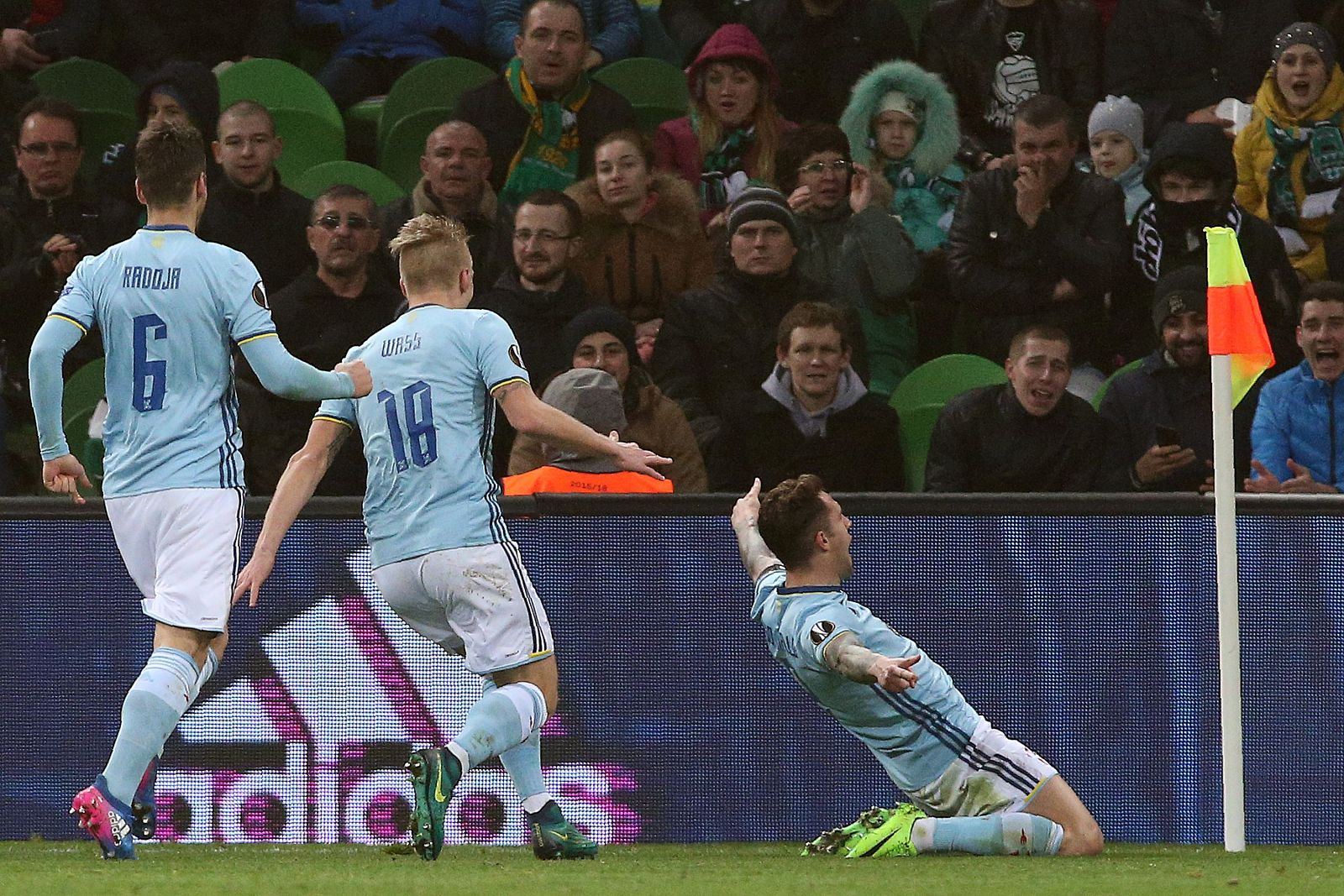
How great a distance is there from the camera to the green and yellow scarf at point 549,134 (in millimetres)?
9484

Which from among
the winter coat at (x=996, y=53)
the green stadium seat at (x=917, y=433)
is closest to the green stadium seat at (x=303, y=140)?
the winter coat at (x=996, y=53)

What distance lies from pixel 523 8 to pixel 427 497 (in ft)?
19.0

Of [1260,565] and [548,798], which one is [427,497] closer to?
[548,798]

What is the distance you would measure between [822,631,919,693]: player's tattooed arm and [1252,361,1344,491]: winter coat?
2.76 metres

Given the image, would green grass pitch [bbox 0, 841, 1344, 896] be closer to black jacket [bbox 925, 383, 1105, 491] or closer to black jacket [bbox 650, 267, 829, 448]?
black jacket [bbox 925, 383, 1105, 491]

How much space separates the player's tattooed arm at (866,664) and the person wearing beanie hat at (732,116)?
166 inches

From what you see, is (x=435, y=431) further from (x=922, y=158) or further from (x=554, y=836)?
(x=922, y=158)

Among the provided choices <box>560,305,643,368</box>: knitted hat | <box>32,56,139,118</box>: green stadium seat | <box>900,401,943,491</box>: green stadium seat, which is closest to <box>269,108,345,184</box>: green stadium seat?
<box>32,56,139,118</box>: green stadium seat

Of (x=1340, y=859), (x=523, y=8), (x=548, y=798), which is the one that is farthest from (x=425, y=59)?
(x=1340, y=859)

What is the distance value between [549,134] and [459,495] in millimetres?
4464

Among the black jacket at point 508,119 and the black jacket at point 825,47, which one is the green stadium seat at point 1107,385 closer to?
the black jacket at point 825,47

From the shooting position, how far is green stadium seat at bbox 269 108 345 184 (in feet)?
33.2

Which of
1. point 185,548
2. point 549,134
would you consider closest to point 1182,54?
point 549,134

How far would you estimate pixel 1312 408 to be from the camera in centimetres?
772
